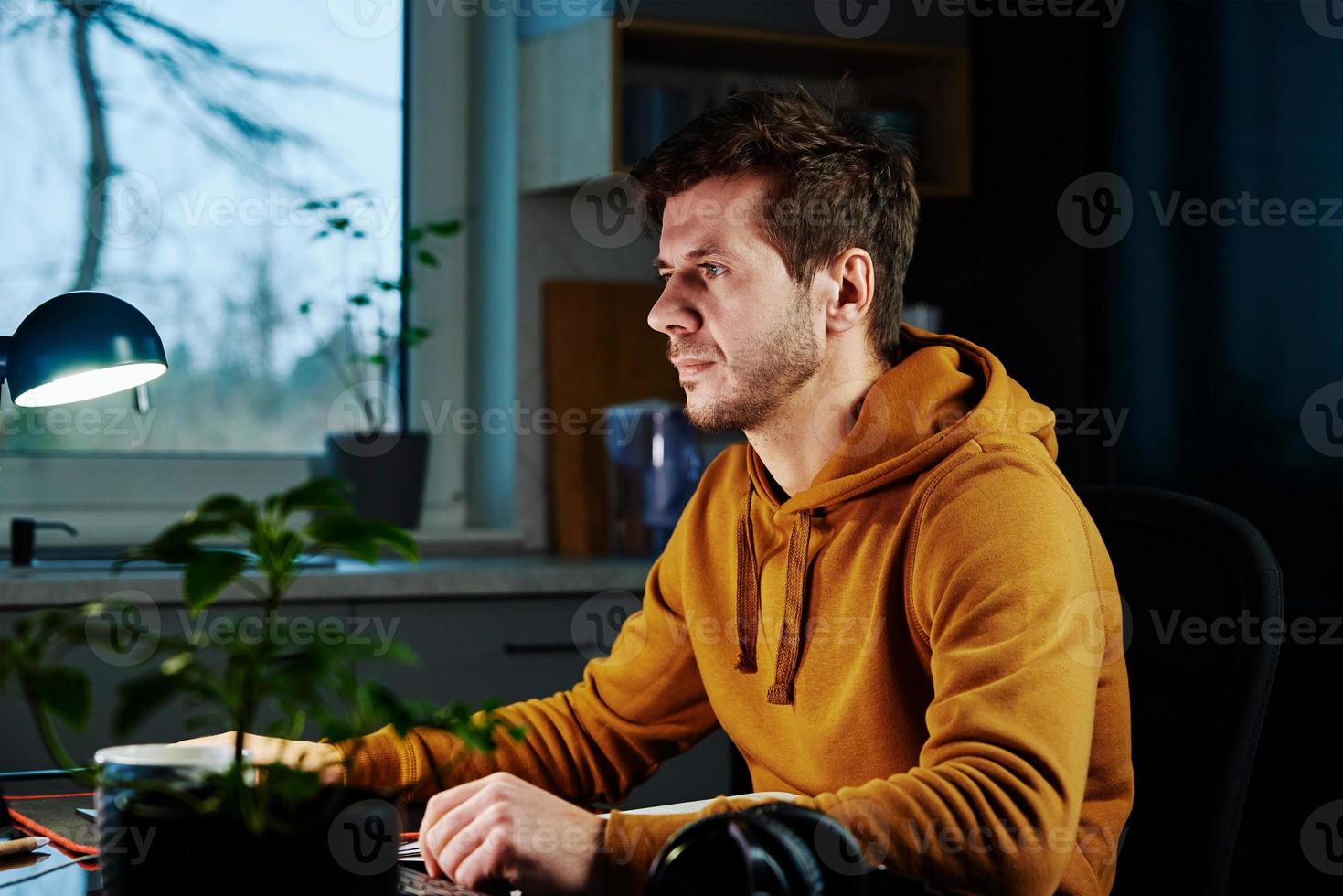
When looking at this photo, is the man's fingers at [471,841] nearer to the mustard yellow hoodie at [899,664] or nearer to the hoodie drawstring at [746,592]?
the mustard yellow hoodie at [899,664]

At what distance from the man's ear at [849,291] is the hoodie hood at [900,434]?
85 millimetres

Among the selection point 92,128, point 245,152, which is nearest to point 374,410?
point 245,152

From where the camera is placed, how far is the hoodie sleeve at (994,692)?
938 mm

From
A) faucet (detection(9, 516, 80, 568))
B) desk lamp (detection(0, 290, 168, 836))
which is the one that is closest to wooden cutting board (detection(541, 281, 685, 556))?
faucet (detection(9, 516, 80, 568))

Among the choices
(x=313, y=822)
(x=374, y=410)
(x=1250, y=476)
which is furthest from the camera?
(x=374, y=410)

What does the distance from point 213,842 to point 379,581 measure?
1589 mm

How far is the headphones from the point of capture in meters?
0.70

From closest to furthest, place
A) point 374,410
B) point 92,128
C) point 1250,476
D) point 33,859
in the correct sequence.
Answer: point 33,859 → point 1250,476 → point 92,128 → point 374,410

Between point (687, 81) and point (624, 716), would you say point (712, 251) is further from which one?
point (687, 81)

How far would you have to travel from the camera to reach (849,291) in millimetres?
1493

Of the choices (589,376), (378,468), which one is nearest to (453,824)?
(378,468)

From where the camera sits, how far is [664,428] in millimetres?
2803

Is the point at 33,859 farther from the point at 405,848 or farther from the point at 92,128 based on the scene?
the point at 92,128

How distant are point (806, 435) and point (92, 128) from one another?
6.15 feet
